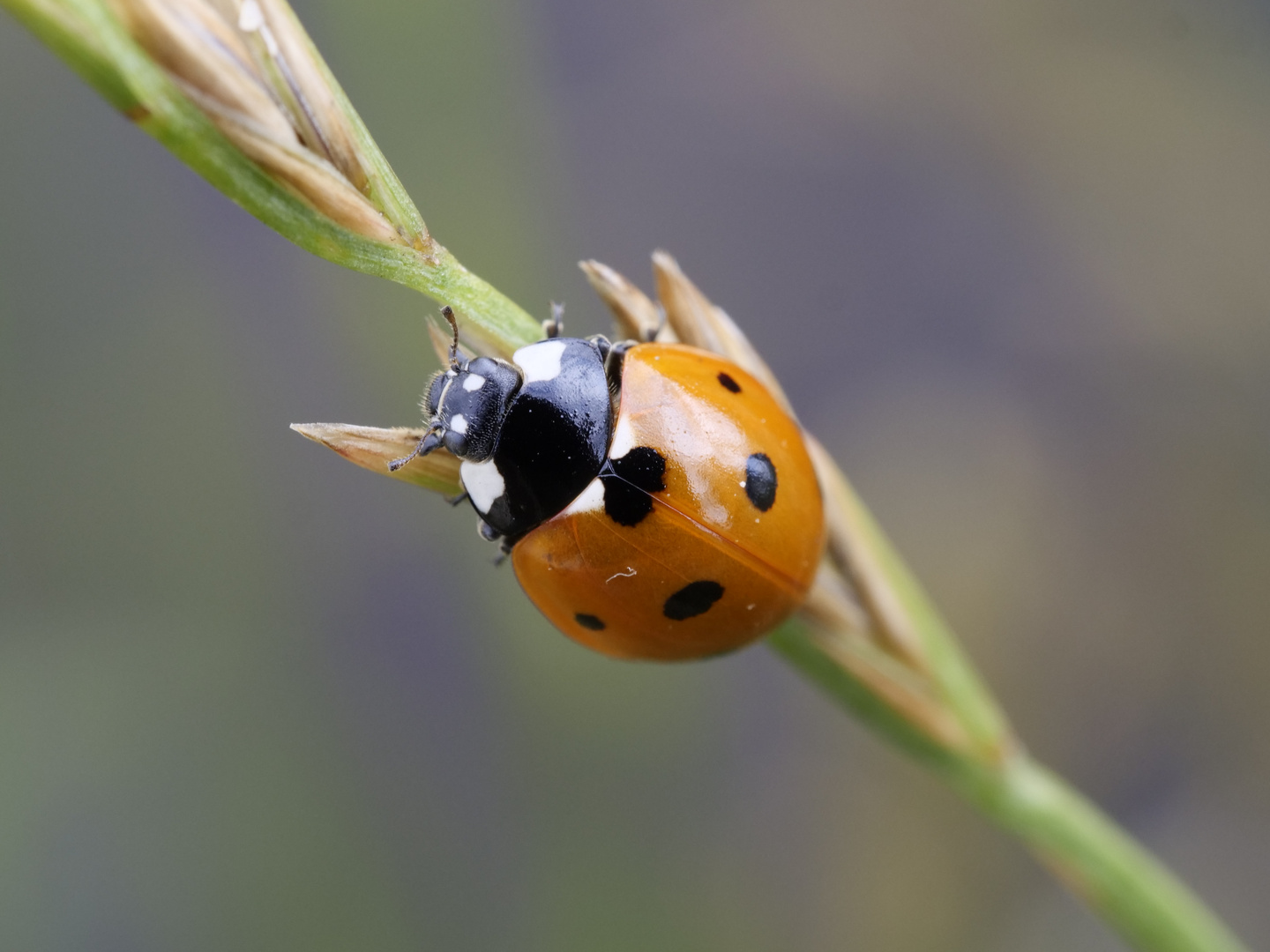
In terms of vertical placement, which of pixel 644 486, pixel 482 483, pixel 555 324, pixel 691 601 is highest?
pixel 555 324

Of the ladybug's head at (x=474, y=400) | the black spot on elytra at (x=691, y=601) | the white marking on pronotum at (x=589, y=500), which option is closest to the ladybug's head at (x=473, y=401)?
the ladybug's head at (x=474, y=400)

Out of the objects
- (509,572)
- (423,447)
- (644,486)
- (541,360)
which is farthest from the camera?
(509,572)

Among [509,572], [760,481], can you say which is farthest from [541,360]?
[509,572]

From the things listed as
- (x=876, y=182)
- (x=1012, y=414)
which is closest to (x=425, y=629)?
(x=1012, y=414)

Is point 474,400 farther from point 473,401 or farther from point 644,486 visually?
point 644,486

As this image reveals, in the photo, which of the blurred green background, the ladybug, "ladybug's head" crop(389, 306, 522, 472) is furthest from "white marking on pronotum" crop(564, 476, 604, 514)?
the blurred green background

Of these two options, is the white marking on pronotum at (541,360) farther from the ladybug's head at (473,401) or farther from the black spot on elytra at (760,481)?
the black spot on elytra at (760,481)
